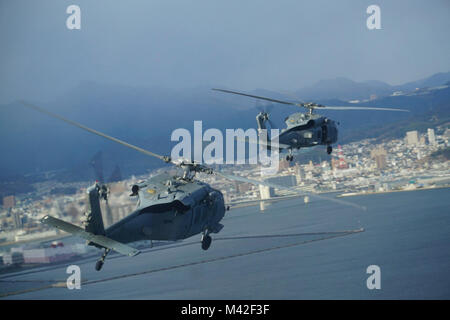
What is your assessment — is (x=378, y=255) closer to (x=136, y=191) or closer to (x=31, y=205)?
(x=136, y=191)

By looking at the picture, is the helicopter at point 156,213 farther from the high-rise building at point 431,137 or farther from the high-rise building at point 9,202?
the high-rise building at point 431,137

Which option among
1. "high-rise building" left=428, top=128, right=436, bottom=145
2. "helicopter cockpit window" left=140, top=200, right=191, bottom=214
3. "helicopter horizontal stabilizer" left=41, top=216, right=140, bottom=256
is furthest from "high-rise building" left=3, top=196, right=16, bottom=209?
"high-rise building" left=428, top=128, right=436, bottom=145

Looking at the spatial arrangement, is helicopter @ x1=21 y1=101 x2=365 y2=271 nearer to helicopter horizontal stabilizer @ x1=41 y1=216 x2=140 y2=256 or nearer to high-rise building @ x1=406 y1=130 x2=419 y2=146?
helicopter horizontal stabilizer @ x1=41 y1=216 x2=140 y2=256

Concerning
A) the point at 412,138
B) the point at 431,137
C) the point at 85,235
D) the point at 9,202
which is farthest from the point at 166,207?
the point at 431,137

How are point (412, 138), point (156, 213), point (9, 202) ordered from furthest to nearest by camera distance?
point (412, 138) → point (9, 202) → point (156, 213)

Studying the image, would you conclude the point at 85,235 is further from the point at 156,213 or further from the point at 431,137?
the point at 431,137
